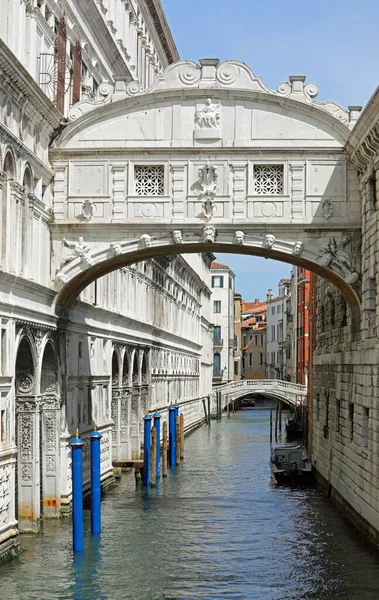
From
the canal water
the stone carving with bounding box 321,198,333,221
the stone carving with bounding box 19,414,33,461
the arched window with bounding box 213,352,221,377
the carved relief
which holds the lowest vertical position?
the canal water

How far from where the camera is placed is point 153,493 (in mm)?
27812

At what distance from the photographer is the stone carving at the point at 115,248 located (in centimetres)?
2128

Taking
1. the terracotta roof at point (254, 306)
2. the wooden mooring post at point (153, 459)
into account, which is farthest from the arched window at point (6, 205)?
the terracotta roof at point (254, 306)

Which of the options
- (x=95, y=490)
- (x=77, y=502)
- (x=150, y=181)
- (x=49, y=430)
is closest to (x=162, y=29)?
(x=150, y=181)

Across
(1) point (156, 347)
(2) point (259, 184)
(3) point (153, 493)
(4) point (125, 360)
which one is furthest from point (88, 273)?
(1) point (156, 347)

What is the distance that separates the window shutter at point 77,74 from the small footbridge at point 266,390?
148 feet

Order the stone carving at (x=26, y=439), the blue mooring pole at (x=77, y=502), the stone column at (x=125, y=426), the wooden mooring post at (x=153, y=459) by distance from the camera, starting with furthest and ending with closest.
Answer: the stone column at (x=125, y=426)
the wooden mooring post at (x=153, y=459)
the stone carving at (x=26, y=439)
the blue mooring pole at (x=77, y=502)

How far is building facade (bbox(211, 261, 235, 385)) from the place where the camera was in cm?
8938

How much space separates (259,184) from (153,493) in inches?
395

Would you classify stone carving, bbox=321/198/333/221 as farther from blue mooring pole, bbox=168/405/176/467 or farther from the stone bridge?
blue mooring pole, bbox=168/405/176/467

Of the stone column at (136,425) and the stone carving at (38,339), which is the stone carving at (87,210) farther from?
the stone column at (136,425)

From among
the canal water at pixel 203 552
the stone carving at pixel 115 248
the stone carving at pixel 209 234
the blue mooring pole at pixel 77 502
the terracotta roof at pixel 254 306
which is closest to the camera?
the canal water at pixel 203 552

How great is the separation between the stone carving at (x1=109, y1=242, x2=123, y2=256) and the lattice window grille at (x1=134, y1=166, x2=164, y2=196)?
1102 millimetres

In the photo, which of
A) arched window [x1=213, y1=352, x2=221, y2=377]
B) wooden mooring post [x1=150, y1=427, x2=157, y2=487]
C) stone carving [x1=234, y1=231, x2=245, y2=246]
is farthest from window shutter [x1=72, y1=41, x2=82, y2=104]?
arched window [x1=213, y1=352, x2=221, y2=377]
